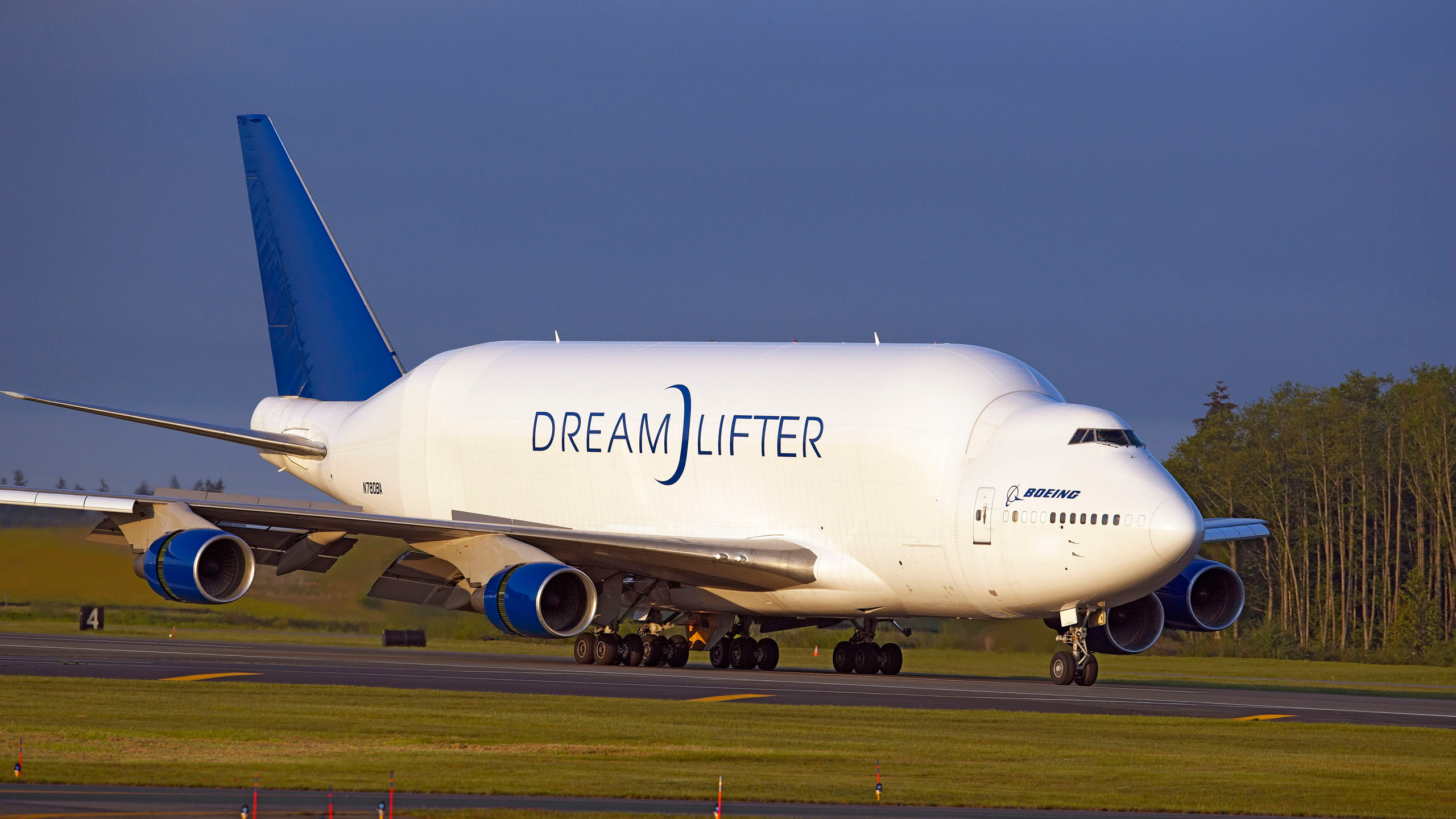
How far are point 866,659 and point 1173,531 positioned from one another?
9.88 m

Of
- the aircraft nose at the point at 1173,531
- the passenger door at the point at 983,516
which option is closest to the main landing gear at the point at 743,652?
the passenger door at the point at 983,516

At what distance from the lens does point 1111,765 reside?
21.5 metres

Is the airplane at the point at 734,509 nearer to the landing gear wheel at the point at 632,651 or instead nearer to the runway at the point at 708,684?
the landing gear wheel at the point at 632,651

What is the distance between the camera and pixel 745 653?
40875mm

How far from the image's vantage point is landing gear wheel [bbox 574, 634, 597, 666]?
39531mm

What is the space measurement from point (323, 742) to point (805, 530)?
56.2 feet

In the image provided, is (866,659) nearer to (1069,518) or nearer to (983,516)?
(983,516)

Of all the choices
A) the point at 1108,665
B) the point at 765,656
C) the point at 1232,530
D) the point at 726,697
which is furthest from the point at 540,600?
the point at 1108,665

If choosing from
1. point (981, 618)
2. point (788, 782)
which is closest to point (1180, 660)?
point (981, 618)

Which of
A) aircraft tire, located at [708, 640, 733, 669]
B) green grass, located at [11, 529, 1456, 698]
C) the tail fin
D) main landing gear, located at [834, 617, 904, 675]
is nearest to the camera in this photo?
main landing gear, located at [834, 617, 904, 675]

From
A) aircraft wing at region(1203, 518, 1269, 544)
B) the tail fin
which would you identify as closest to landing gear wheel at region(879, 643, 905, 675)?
aircraft wing at region(1203, 518, 1269, 544)

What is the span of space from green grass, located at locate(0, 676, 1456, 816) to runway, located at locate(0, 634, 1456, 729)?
1571mm

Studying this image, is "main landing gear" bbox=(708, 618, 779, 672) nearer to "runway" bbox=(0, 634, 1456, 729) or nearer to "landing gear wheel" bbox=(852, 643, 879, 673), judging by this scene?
"runway" bbox=(0, 634, 1456, 729)

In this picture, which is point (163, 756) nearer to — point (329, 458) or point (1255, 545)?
point (329, 458)
